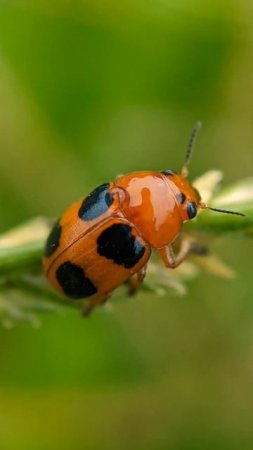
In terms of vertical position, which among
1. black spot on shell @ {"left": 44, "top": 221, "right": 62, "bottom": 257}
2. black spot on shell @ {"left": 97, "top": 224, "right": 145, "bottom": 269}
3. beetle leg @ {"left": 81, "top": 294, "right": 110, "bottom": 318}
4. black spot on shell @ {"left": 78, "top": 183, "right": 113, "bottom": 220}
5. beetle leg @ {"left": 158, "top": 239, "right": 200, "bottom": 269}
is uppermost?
black spot on shell @ {"left": 44, "top": 221, "right": 62, "bottom": 257}

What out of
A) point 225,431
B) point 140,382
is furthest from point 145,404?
point 225,431

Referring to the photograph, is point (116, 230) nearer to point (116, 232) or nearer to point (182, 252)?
point (116, 232)

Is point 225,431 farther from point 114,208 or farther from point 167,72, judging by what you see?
point 167,72

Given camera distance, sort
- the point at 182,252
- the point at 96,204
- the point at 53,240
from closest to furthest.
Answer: the point at 182,252 → the point at 53,240 → the point at 96,204

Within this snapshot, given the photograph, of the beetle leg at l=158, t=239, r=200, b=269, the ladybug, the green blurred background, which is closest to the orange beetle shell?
the ladybug

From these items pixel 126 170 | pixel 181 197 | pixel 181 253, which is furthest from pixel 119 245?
pixel 126 170

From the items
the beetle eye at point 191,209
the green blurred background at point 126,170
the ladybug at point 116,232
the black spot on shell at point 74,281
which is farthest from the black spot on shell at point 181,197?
the green blurred background at point 126,170

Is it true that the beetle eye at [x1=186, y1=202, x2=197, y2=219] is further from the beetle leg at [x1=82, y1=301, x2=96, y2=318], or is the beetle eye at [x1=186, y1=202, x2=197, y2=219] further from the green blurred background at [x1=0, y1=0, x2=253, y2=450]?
the green blurred background at [x1=0, y1=0, x2=253, y2=450]

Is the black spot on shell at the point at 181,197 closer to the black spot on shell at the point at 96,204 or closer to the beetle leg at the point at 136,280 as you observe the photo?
the black spot on shell at the point at 96,204
